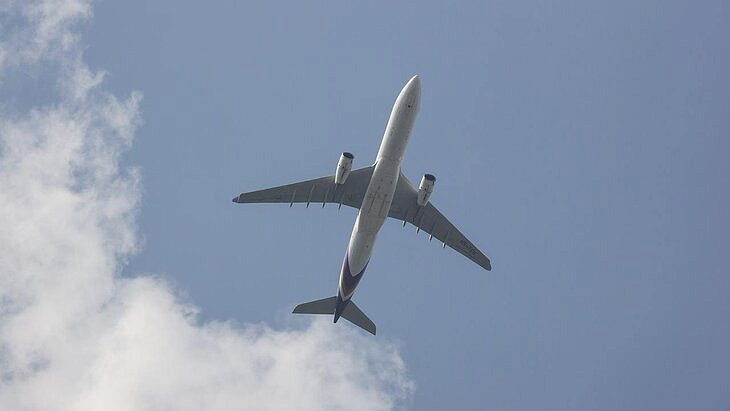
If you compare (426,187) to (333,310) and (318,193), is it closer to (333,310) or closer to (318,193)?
(318,193)

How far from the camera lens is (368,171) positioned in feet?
215

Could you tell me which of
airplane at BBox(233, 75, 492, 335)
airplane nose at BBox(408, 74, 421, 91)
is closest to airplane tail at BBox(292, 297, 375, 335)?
airplane at BBox(233, 75, 492, 335)

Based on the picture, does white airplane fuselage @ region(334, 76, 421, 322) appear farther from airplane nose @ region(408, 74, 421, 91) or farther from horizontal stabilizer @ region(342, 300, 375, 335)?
horizontal stabilizer @ region(342, 300, 375, 335)

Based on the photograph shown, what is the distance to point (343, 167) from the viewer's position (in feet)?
206

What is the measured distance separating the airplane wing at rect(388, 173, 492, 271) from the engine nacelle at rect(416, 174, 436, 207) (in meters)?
2.47

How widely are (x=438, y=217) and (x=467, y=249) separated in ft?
13.2

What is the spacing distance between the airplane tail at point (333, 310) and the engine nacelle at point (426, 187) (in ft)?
36.9

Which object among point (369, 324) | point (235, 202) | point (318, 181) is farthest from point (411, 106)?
point (369, 324)

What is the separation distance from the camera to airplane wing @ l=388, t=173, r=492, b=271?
67.8 meters

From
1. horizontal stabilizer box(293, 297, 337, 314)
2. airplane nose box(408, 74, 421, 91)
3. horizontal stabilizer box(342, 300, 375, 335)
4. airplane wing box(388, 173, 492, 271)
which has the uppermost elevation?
airplane nose box(408, 74, 421, 91)

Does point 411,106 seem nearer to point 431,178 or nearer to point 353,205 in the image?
point 431,178

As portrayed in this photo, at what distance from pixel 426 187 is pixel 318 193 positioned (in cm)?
904

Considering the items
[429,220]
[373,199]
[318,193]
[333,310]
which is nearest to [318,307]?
[333,310]

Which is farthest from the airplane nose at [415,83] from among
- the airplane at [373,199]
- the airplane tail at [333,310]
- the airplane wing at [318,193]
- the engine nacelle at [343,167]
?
the airplane tail at [333,310]
